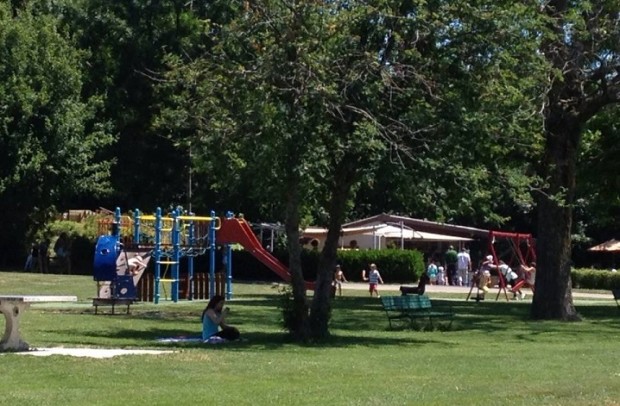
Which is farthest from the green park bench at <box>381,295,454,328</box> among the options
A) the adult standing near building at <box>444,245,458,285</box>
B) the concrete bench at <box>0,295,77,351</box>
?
the adult standing near building at <box>444,245,458,285</box>

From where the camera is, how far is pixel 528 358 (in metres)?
20.3

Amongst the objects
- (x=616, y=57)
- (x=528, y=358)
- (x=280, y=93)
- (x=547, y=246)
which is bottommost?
(x=528, y=358)

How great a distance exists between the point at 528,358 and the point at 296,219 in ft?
16.9

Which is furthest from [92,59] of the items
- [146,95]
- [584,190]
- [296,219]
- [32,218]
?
[296,219]

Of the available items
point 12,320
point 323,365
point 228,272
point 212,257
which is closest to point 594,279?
point 228,272

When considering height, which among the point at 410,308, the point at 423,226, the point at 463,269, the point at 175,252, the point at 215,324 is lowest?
the point at 215,324

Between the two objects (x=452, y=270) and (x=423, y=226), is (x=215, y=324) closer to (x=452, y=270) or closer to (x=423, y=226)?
(x=452, y=270)

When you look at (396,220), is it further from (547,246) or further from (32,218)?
(547,246)

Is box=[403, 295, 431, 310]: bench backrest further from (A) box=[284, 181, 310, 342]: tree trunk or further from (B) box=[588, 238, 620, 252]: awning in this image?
(B) box=[588, 238, 620, 252]: awning

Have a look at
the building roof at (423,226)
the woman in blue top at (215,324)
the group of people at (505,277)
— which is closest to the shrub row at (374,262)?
the building roof at (423,226)

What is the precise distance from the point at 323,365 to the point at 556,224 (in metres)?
14.6

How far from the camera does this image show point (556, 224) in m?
31.3

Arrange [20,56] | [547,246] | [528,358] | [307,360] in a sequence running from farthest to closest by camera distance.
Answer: [20,56] < [547,246] < [528,358] < [307,360]

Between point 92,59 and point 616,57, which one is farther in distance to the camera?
point 92,59
